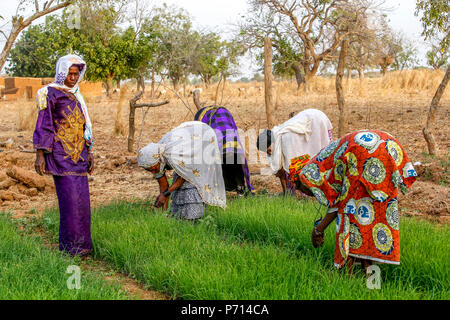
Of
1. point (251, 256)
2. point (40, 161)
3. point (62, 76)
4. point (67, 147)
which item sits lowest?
point (251, 256)

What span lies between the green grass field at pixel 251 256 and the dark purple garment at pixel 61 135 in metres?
0.86

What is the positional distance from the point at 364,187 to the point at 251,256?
114 cm

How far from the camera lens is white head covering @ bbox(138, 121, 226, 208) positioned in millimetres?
5199

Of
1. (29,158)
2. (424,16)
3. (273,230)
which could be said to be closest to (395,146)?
(273,230)

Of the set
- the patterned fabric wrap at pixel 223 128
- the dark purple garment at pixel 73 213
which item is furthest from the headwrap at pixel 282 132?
the dark purple garment at pixel 73 213

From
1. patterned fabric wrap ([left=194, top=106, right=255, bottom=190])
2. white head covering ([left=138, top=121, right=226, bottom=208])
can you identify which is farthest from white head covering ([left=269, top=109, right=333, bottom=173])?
white head covering ([left=138, top=121, right=226, bottom=208])

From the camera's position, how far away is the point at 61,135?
440 centimetres

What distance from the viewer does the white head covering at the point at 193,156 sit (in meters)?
5.20

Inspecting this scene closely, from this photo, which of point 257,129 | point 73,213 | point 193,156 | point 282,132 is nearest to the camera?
point 73,213

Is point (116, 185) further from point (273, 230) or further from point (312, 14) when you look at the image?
point (312, 14)

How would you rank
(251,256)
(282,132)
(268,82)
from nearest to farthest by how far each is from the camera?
(251,256) < (282,132) < (268,82)

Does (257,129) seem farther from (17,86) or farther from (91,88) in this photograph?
(91,88)

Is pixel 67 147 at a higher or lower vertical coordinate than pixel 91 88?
lower

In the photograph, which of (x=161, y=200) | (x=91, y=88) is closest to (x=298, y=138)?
(x=161, y=200)
